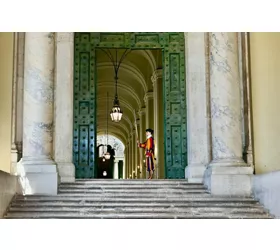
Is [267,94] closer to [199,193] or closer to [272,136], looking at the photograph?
[272,136]

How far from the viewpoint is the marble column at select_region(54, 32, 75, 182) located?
530 inches

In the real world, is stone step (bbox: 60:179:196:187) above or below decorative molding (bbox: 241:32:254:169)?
below

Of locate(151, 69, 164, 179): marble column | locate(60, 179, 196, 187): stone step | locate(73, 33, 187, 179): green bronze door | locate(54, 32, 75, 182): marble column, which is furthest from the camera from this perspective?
locate(151, 69, 164, 179): marble column

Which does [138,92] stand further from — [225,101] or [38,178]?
[38,178]

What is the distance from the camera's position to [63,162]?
13.4 meters

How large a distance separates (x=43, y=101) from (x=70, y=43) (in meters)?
2.20

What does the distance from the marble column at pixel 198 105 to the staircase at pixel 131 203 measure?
3.64ft

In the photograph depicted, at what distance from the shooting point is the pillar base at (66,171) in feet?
42.7

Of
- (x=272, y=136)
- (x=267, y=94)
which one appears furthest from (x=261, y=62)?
(x=272, y=136)

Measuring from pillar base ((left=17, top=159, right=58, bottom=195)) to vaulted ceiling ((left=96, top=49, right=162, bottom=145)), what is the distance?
30.3ft

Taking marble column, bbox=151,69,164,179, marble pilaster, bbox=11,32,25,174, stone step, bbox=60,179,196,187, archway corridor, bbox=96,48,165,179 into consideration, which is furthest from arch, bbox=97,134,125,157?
stone step, bbox=60,179,196,187

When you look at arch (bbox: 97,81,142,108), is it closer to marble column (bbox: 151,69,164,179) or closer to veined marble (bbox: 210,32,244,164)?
marble column (bbox: 151,69,164,179)
